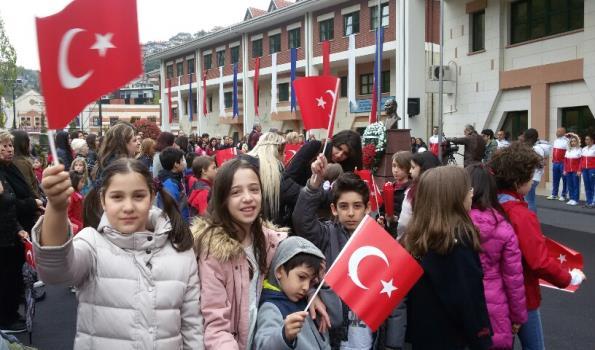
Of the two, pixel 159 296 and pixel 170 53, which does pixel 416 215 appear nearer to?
pixel 159 296

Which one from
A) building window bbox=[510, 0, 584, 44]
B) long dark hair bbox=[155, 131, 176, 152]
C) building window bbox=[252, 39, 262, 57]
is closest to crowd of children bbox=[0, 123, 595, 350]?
long dark hair bbox=[155, 131, 176, 152]

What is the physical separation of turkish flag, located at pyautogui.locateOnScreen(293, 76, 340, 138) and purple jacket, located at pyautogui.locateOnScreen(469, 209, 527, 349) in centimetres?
158

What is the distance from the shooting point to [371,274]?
2705 mm

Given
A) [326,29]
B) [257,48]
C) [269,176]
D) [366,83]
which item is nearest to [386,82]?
[366,83]

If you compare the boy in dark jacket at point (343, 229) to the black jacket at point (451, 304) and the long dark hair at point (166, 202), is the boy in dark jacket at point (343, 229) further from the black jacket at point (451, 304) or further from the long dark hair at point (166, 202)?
the long dark hair at point (166, 202)

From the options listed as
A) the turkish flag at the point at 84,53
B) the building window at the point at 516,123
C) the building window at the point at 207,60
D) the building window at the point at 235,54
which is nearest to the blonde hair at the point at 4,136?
the turkish flag at the point at 84,53

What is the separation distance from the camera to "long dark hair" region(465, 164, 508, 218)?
11.5ft

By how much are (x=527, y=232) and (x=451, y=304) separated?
2.88 feet

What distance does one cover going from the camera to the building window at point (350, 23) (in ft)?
92.5

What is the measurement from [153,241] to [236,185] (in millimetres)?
499

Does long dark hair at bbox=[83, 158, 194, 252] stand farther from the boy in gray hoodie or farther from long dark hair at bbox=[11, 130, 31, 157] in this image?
long dark hair at bbox=[11, 130, 31, 157]

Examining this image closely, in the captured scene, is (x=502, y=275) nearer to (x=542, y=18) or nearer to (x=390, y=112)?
(x=390, y=112)

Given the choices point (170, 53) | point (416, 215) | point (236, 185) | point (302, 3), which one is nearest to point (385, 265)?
point (416, 215)

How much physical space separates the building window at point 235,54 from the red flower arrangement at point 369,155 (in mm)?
31152
